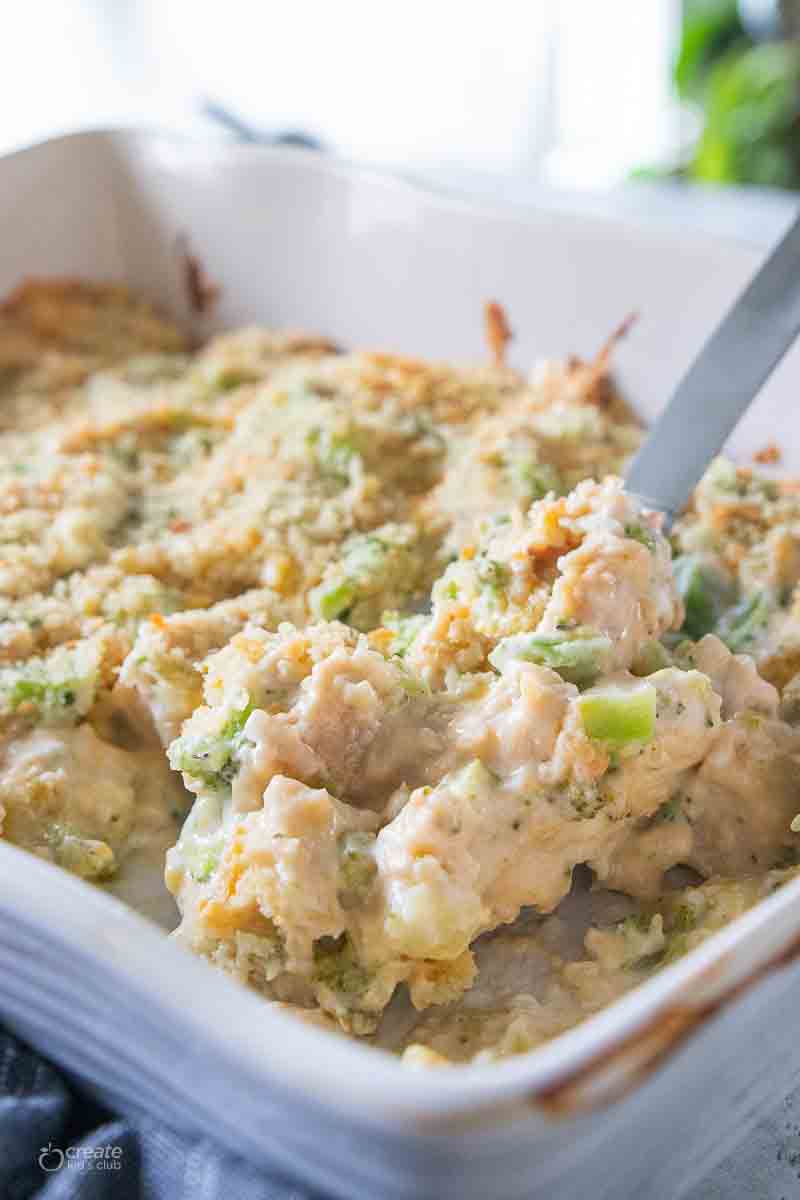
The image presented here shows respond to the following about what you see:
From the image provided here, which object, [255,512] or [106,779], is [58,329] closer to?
[255,512]

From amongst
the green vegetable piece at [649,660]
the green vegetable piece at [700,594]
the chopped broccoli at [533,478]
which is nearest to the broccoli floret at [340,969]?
the green vegetable piece at [649,660]

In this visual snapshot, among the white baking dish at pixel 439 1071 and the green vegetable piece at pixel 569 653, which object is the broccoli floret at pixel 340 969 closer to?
the white baking dish at pixel 439 1071

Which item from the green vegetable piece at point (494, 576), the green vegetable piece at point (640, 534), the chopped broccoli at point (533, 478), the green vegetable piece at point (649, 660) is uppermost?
the green vegetable piece at point (640, 534)

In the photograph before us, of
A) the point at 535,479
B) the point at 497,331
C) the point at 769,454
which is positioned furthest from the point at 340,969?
the point at 497,331

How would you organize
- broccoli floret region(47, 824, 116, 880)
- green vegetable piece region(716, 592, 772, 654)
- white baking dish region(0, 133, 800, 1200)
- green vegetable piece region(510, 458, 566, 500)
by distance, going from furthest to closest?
green vegetable piece region(510, 458, 566, 500)
green vegetable piece region(716, 592, 772, 654)
broccoli floret region(47, 824, 116, 880)
white baking dish region(0, 133, 800, 1200)

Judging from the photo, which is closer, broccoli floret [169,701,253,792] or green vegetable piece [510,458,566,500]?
broccoli floret [169,701,253,792]

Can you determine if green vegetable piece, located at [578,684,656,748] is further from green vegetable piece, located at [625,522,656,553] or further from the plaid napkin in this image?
the plaid napkin

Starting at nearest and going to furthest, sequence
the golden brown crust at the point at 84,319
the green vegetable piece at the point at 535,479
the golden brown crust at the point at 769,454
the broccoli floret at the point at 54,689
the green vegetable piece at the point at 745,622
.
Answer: the broccoli floret at the point at 54,689 < the green vegetable piece at the point at 745,622 < the green vegetable piece at the point at 535,479 < the golden brown crust at the point at 769,454 < the golden brown crust at the point at 84,319

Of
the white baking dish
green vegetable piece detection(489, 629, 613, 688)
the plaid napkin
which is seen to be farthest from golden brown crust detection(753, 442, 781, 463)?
the plaid napkin
